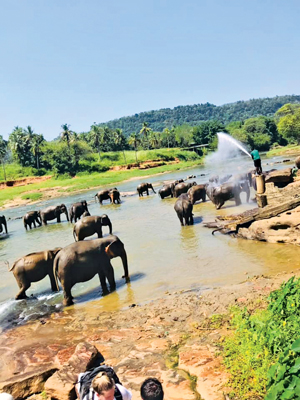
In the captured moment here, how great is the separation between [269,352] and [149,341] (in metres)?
2.45

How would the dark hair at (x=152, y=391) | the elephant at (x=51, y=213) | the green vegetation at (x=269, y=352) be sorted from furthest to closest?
the elephant at (x=51, y=213), the dark hair at (x=152, y=391), the green vegetation at (x=269, y=352)

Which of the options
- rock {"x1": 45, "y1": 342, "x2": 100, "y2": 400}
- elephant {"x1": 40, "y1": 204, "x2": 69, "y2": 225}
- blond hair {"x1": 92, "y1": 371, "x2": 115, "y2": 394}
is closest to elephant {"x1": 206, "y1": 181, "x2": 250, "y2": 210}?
elephant {"x1": 40, "y1": 204, "x2": 69, "y2": 225}

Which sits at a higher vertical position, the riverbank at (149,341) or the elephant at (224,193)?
the elephant at (224,193)

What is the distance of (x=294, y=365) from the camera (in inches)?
145

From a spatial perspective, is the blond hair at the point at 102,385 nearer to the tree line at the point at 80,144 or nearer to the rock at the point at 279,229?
the rock at the point at 279,229

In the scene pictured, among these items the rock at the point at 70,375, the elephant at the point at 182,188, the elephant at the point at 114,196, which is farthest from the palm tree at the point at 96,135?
the rock at the point at 70,375

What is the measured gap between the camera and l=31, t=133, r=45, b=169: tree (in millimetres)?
74750

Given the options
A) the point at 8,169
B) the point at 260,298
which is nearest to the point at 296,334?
the point at 260,298

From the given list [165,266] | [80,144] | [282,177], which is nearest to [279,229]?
[282,177]

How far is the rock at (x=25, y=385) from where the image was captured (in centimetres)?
525

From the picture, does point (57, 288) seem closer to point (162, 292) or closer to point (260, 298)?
point (162, 292)

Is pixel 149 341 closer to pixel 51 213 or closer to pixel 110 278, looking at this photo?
pixel 110 278

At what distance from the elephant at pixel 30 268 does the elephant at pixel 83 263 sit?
30.5 inches

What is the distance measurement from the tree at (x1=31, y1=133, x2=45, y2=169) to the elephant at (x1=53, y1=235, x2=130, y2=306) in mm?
67693
